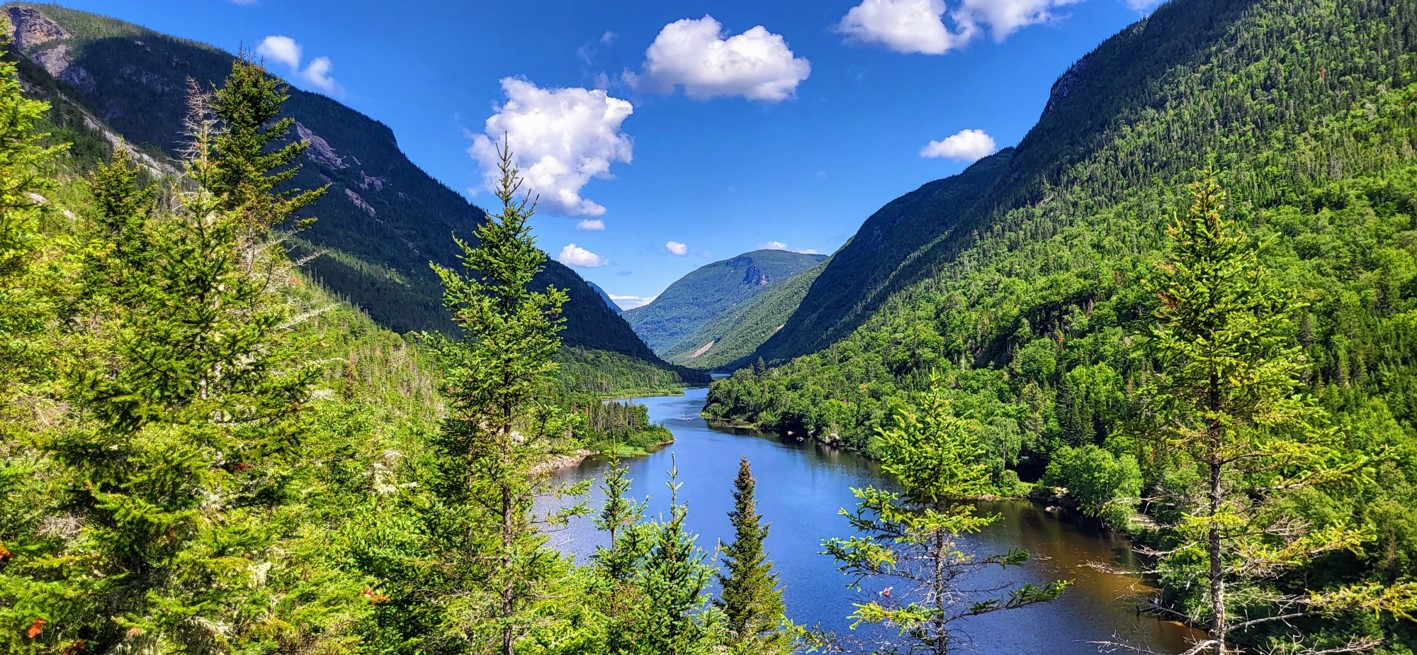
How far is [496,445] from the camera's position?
47.2ft

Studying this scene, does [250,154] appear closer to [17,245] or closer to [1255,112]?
[17,245]

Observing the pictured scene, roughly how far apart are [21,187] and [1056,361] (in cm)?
12931

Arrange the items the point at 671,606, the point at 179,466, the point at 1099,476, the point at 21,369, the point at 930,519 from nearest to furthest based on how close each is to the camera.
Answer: the point at 179,466 → the point at 21,369 → the point at 930,519 → the point at 671,606 → the point at 1099,476

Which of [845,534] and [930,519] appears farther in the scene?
[845,534]

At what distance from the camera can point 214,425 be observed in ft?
30.2

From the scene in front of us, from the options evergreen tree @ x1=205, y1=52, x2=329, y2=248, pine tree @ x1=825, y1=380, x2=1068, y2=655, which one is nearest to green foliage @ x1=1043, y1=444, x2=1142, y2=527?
pine tree @ x1=825, y1=380, x2=1068, y2=655

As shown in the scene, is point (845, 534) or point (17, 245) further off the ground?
point (17, 245)

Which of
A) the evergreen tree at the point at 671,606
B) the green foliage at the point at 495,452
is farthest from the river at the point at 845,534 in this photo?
the evergreen tree at the point at 671,606

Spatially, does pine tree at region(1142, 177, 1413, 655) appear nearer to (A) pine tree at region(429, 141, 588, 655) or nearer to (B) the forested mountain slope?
(A) pine tree at region(429, 141, 588, 655)

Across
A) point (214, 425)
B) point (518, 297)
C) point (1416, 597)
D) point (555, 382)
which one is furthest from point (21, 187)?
point (1416, 597)

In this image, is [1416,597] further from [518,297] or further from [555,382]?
[518,297]

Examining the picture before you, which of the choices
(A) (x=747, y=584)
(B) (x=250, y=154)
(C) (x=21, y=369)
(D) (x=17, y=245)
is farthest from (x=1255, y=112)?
(C) (x=21, y=369)

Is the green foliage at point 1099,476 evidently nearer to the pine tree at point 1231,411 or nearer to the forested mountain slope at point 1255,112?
the forested mountain slope at point 1255,112

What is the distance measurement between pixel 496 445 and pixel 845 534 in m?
51.9
